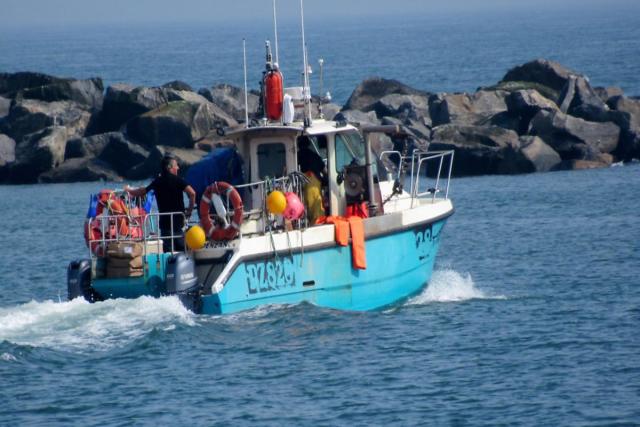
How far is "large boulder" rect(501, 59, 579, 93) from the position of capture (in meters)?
47.6

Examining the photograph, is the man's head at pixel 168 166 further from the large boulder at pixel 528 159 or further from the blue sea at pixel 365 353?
the large boulder at pixel 528 159

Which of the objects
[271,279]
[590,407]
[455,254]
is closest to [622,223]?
[455,254]

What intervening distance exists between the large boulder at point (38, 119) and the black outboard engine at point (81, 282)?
2585cm

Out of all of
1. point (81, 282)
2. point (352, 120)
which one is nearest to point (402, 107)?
point (352, 120)

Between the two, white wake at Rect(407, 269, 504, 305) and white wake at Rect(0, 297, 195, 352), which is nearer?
white wake at Rect(0, 297, 195, 352)

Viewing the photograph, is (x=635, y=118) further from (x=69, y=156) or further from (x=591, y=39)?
(x=591, y=39)

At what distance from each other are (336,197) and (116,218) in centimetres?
331

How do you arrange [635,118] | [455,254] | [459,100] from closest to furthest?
[455,254] < [635,118] < [459,100]

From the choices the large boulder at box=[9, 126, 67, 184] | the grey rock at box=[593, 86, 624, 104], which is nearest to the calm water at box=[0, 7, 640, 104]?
the grey rock at box=[593, 86, 624, 104]

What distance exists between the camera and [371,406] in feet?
49.7

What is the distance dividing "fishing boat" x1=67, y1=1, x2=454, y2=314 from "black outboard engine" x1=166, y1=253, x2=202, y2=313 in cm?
1

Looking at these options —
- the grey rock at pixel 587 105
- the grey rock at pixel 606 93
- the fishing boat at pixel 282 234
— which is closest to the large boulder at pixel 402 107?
the grey rock at pixel 587 105

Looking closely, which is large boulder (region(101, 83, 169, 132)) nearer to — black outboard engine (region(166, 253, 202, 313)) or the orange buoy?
the orange buoy

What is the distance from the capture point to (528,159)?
122 ft
